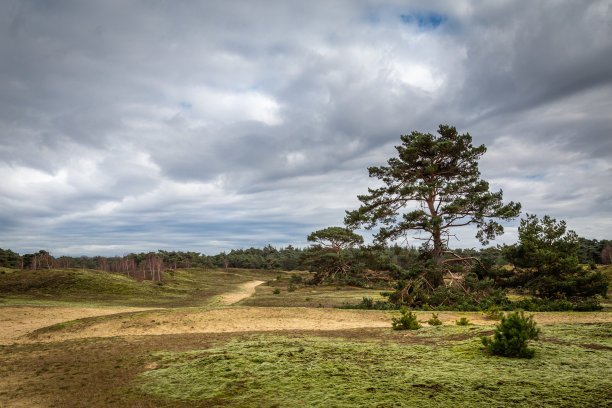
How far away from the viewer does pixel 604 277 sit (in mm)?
15016

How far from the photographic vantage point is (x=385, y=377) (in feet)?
15.5

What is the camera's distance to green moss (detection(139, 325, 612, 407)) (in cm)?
372

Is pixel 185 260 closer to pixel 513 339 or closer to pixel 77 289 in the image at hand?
pixel 77 289

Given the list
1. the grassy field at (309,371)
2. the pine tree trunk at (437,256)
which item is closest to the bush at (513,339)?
the grassy field at (309,371)

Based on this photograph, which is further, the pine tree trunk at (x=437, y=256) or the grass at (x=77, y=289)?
the grass at (x=77, y=289)

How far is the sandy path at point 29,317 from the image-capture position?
13.4 metres

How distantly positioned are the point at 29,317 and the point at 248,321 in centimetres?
1381

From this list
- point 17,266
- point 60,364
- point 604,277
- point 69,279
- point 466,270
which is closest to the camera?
point 60,364

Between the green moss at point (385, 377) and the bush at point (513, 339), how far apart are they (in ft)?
0.86

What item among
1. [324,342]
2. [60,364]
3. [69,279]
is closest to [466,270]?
[324,342]

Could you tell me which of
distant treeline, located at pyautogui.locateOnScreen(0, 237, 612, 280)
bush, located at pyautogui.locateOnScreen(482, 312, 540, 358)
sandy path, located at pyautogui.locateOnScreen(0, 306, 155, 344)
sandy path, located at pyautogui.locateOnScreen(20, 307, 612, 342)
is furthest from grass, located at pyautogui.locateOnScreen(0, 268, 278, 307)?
bush, located at pyautogui.locateOnScreen(482, 312, 540, 358)

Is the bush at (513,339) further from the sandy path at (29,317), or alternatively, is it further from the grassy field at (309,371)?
the sandy path at (29,317)

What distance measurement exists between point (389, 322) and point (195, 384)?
9.46 m

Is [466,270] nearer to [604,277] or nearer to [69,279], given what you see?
[604,277]
